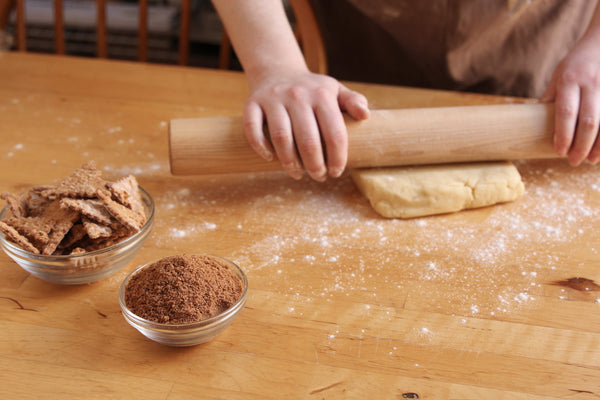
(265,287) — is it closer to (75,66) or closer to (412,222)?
(412,222)

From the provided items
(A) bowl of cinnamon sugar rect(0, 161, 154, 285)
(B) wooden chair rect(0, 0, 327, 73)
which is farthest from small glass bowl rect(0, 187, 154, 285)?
(B) wooden chair rect(0, 0, 327, 73)

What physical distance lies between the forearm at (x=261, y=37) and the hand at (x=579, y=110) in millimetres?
536

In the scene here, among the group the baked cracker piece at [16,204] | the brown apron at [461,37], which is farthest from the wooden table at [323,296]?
the brown apron at [461,37]

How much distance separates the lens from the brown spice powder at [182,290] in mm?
716

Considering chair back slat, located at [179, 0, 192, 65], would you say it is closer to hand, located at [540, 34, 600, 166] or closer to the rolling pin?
the rolling pin

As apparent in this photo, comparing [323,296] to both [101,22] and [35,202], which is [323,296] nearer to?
[35,202]

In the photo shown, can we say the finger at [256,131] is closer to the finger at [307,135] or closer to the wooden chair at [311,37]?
the finger at [307,135]

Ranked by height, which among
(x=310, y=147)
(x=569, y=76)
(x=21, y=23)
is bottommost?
(x=21, y=23)

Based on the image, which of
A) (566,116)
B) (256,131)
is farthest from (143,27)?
(566,116)

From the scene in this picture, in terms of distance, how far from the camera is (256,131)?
1.06 meters

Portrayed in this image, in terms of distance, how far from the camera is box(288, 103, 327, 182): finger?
3.39 feet

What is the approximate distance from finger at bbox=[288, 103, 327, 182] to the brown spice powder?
325 mm

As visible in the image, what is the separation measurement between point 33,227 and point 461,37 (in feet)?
3.84

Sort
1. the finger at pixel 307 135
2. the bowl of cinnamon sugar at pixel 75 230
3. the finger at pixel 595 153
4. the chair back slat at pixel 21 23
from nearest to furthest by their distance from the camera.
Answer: the bowl of cinnamon sugar at pixel 75 230
the finger at pixel 307 135
the finger at pixel 595 153
the chair back slat at pixel 21 23
